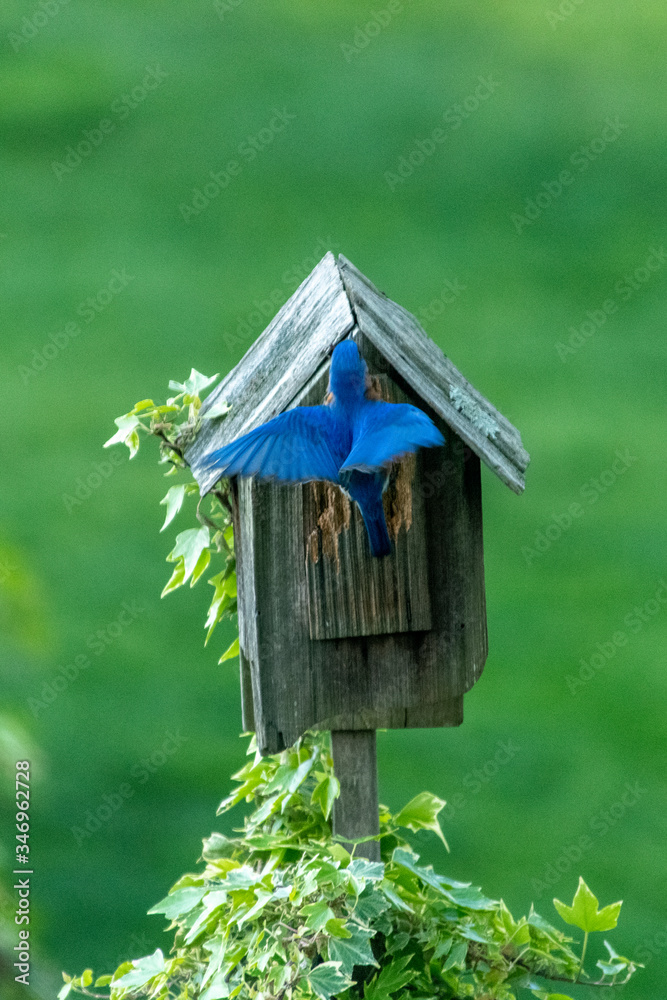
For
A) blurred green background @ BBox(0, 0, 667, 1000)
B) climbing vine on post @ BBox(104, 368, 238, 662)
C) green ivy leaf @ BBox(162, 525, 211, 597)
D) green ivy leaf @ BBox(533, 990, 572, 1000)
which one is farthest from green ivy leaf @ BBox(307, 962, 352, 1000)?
blurred green background @ BBox(0, 0, 667, 1000)

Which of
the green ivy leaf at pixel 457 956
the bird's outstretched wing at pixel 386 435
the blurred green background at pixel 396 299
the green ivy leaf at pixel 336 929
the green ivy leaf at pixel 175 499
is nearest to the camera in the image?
the bird's outstretched wing at pixel 386 435

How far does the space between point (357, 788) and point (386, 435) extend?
99 centimetres

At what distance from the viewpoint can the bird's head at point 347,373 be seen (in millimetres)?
2236

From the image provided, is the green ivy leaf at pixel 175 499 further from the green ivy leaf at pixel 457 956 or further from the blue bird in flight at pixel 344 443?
the green ivy leaf at pixel 457 956

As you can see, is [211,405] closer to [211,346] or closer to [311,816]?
[311,816]

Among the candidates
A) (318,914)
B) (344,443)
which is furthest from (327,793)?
(344,443)

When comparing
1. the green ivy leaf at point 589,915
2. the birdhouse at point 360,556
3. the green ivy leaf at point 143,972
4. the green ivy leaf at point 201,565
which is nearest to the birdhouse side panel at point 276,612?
the birdhouse at point 360,556

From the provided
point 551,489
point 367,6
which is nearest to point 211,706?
point 551,489

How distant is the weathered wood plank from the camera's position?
7.85ft

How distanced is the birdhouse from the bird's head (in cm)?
10

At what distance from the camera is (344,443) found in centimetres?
221

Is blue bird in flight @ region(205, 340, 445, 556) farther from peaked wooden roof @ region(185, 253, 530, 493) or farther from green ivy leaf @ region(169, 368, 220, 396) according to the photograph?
green ivy leaf @ region(169, 368, 220, 396)

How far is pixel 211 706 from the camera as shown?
563cm

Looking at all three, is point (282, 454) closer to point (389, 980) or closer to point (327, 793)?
point (327, 793)
